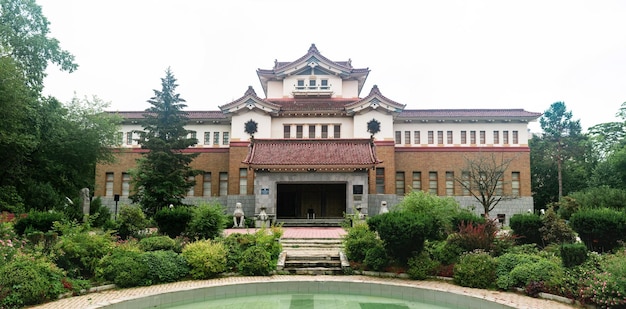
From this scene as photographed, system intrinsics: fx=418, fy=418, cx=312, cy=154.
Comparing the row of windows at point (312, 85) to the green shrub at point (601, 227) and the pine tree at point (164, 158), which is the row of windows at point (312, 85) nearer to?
the pine tree at point (164, 158)

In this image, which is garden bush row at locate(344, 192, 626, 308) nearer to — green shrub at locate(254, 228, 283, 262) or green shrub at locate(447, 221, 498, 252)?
green shrub at locate(447, 221, 498, 252)

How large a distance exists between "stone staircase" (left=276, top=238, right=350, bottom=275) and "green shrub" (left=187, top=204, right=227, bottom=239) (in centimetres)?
258

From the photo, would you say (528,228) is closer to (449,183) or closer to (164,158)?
(449,183)

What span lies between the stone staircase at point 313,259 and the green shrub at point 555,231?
6.34 m

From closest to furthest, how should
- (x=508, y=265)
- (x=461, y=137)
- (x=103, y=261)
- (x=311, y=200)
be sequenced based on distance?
(x=508, y=265)
(x=103, y=261)
(x=311, y=200)
(x=461, y=137)

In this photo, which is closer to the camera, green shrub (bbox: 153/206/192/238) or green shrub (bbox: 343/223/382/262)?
green shrub (bbox: 343/223/382/262)

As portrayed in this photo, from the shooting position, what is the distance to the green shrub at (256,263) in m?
11.8

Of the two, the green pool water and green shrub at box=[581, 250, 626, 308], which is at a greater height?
green shrub at box=[581, 250, 626, 308]

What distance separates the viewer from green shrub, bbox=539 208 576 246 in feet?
42.4

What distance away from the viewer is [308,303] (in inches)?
389

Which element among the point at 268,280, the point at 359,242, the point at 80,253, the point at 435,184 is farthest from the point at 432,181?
the point at 80,253

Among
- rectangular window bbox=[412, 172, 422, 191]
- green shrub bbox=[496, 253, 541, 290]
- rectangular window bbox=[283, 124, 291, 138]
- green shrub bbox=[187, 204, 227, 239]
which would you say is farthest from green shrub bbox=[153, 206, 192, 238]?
rectangular window bbox=[412, 172, 422, 191]

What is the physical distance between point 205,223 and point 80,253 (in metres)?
4.58

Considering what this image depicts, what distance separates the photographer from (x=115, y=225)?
16.4m
